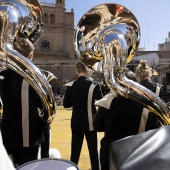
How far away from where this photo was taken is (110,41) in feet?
6.08

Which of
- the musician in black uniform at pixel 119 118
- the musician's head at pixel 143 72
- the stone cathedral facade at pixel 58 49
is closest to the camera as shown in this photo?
the musician in black uniform at pixel 119 118

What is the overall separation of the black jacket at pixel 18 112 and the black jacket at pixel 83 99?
1.12 m

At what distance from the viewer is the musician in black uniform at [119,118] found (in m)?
2.02

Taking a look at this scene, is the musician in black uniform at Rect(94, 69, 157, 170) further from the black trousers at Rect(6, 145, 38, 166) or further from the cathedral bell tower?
the cathedral bell tower

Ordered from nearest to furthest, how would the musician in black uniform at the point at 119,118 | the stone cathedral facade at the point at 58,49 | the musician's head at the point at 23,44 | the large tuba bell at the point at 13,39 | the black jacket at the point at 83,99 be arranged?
the large tuba bell at the point at 13,39
the musician's head at the point at 23,44
the musician in black uniform at the point at 119,118
the black jacket at the point at 83,99
the stone cathedral facade at the point at 58,49

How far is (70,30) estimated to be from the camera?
150ft

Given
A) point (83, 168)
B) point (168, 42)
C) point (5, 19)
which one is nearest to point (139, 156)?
point (5, 19)

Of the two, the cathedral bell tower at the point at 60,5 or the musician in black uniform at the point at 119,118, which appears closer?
the musician in black uniform at the point at 119,118

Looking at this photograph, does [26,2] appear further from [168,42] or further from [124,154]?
[168,42]

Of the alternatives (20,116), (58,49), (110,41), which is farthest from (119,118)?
(58,49)

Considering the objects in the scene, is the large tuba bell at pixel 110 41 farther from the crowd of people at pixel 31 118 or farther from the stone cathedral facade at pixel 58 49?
the stone cathedral facade at pixel 58 49

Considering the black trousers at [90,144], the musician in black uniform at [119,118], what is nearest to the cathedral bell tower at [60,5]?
the black trousers at [90,144]

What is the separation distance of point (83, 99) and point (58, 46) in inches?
1590

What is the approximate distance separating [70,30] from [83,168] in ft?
142
